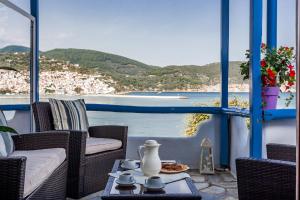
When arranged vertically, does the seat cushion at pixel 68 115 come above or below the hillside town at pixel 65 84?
below

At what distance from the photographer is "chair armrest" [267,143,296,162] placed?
2.28m

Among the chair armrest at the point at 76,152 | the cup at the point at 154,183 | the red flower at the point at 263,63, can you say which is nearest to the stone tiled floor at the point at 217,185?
the chair armrest at the point at 76,152

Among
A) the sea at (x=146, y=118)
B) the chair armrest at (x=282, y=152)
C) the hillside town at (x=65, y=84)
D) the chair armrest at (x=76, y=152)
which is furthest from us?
the sea at (x=146, y=118)

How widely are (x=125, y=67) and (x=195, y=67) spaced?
117 cm

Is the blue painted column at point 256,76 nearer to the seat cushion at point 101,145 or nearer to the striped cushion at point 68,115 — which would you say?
the seat cushion at point 101,145

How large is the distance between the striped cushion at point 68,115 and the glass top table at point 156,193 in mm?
1647

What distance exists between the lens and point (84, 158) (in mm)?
3297

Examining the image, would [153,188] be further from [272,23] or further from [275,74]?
[272,23]

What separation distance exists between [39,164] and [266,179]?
1.44 m

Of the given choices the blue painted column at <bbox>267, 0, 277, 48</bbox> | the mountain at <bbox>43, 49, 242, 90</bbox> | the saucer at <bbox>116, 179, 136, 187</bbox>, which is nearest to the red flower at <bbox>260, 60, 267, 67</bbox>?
the blue painted column at <bbox>267, 0, 277, 48</bbox>

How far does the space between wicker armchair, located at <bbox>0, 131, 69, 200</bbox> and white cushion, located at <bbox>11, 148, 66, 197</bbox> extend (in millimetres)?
34

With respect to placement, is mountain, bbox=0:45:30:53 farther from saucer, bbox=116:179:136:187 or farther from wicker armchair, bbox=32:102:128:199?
saucer, bbox=116:179:136:187

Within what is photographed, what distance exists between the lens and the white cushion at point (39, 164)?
214 cm

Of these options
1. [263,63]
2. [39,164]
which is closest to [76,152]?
[39,164]
